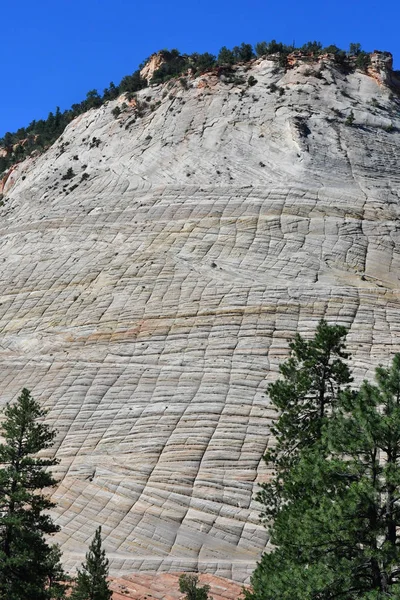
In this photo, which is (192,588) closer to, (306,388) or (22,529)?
(22,529)

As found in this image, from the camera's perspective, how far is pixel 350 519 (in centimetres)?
1525

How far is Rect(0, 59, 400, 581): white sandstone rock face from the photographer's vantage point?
29250 millimetres

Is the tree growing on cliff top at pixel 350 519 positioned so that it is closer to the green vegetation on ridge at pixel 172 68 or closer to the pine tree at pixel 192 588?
the pine tree at pixel 192 588

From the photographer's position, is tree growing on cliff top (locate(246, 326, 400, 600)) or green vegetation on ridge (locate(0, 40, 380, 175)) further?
green vegetation on ridge (locate(0, 40, 380, 175))

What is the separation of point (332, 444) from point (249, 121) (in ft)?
138

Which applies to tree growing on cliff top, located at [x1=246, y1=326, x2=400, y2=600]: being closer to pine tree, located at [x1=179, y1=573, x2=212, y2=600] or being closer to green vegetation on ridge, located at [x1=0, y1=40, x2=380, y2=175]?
pine tree, located at [x1=179, y1=573, x2=212, y2=600]

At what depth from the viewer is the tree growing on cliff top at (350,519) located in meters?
14.9

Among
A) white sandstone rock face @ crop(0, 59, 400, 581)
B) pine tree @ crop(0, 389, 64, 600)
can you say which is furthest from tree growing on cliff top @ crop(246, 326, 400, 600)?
white sandstone rock face @ crop(0, 59, 400, 581)

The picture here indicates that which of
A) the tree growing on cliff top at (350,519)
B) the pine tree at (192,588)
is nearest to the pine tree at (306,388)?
the pine tree at (192,588)

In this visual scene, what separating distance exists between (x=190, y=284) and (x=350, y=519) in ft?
82.8

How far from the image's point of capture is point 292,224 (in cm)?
4447

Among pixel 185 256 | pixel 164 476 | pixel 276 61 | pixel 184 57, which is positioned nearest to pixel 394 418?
pixel 164 476

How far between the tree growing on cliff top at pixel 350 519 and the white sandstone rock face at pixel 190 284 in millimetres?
10853

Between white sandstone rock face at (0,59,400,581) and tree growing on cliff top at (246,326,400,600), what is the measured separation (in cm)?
1085
